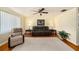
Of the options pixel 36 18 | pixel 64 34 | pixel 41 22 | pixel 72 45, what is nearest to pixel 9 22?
pixel 36 18

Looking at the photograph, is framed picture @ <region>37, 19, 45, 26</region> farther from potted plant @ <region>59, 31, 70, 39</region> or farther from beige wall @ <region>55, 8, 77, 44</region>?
potted plant @ <region>59, 31, 70, 39</region>

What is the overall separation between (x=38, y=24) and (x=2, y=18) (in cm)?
114

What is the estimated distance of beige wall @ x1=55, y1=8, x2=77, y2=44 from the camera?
2625 mm

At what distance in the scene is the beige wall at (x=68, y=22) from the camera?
262cm

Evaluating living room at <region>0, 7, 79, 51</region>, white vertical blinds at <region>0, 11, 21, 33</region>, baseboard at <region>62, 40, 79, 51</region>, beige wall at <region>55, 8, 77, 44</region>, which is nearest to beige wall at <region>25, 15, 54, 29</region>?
living room at <region>0, 7, 79, 51</region>

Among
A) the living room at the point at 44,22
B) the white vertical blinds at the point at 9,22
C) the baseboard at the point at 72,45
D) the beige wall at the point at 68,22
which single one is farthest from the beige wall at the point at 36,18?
the baseboard at the point at 72,45

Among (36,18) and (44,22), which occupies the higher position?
(36,18)

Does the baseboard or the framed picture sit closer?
the baseboard

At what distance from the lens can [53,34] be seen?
310 centimetres

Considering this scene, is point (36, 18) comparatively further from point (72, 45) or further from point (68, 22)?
point (72, 45)

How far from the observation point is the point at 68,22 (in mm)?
2793
